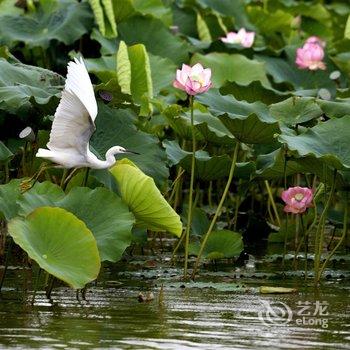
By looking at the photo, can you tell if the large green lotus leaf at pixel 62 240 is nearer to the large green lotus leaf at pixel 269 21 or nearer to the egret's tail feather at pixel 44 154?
the egret's tail feather at pixel 44 154

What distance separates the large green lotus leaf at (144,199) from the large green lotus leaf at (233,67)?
2.59 m

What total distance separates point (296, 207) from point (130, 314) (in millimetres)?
1336

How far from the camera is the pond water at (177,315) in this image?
173 inches

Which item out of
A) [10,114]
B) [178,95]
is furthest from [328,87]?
[10,114]

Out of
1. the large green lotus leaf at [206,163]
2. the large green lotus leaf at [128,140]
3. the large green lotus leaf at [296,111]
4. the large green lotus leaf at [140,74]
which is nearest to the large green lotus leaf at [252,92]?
the large green lotus leaf at [140,74]

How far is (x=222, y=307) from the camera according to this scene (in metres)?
5.06

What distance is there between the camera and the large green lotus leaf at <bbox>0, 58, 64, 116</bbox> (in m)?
5.61

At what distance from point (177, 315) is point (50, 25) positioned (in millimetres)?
3806

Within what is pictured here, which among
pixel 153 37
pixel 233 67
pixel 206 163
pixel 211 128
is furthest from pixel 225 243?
pixel 153 37

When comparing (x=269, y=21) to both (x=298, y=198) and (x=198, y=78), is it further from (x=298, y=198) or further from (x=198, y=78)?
(x=198, y=78)

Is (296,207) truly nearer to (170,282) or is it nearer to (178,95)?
(170,282)

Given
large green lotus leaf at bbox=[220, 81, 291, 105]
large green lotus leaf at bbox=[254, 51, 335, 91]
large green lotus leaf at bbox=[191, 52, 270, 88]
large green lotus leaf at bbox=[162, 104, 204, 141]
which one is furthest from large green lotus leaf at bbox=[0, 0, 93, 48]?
large green lotus leaf at bbox=[162, 104, 204, 141]

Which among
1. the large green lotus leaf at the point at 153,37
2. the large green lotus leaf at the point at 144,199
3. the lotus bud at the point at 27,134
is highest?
the large green lotus leaf at the point at 153,37

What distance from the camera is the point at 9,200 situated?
505 cm
